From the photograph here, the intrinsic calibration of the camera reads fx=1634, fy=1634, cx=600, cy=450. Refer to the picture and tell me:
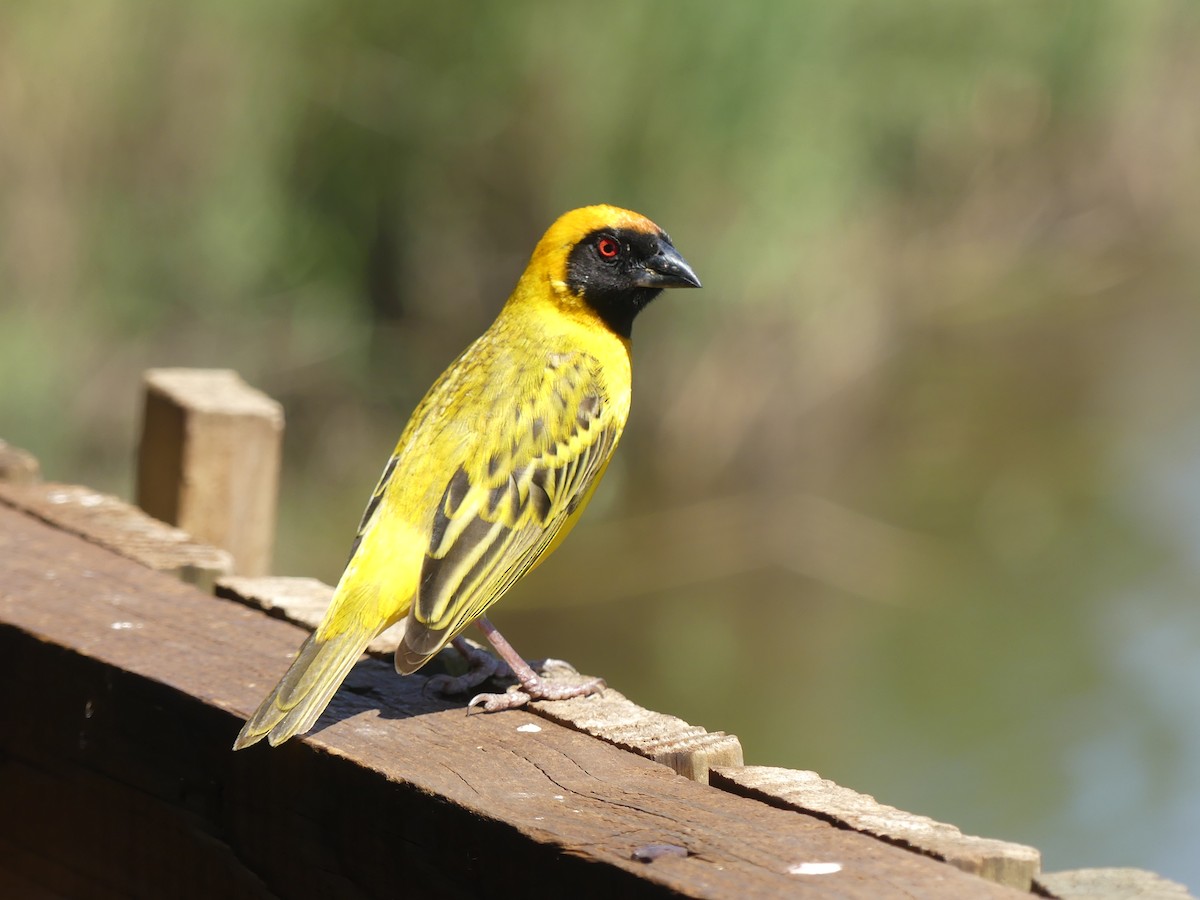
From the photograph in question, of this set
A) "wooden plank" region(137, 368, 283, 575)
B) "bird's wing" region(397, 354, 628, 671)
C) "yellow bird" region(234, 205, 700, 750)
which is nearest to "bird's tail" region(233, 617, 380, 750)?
"yellow bird" region(234, 205, 700, 750)

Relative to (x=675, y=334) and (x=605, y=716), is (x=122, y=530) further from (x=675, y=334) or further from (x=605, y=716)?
(x=675, y=334)

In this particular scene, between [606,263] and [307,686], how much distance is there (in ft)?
5.99

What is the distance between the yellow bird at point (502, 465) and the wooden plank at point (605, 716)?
9 cm

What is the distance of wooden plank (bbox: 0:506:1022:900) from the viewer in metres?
1.74

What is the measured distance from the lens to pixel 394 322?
8508mm

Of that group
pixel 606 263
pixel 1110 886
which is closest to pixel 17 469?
Result: pixel 606 263

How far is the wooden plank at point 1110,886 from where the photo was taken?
1.89 metres

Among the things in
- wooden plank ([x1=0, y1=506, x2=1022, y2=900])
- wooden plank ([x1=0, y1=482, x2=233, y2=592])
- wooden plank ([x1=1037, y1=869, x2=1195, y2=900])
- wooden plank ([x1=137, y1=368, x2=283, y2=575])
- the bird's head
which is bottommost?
wooden plank ([x1=0, y1=506, x2=1022, y2=900])

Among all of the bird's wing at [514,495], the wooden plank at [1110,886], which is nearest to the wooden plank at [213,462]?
the bird's wing at [514,495]

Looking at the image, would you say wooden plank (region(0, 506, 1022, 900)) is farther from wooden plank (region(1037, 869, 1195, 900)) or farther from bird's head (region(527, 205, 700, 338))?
bird's head (region(527, 205, 700, 338))

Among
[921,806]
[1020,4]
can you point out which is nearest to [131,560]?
[921,806]

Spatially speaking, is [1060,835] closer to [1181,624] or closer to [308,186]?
[1181,624]

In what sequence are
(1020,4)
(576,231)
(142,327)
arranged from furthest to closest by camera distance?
(1020,4), (142,327), (576,231)

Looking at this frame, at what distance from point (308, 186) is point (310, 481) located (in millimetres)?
1526
